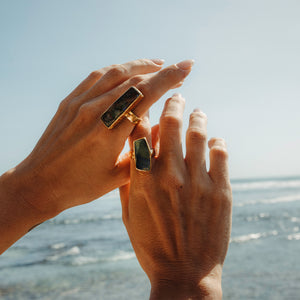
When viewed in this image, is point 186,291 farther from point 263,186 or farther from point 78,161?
point 263,186

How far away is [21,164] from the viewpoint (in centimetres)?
192

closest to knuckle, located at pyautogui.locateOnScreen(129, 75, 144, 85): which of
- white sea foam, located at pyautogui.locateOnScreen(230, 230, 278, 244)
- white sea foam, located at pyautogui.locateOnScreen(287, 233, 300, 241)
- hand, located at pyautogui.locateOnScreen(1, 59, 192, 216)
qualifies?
hand, located at pyautogui.locateOnScreen(1, 59, 192, 216)

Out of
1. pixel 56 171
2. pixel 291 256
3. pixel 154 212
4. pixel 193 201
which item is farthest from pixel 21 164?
pixel 291 256

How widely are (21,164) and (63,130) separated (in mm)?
327

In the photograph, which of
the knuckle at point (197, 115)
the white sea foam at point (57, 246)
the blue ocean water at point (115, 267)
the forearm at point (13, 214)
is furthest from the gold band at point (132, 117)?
the white sea foam at point (57, 246)

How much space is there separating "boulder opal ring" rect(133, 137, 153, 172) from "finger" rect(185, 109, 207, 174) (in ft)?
0.68

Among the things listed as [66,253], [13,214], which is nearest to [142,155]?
[13,214]

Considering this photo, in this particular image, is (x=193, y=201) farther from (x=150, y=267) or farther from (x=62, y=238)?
(x=62, y=238)

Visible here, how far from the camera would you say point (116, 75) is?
1.93 meters

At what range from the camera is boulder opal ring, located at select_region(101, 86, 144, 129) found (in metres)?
1.68

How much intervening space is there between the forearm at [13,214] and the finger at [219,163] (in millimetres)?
1019

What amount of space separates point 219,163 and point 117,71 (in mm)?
846

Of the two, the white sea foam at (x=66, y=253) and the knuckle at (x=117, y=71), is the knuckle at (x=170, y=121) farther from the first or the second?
the white sea foam at (x=66, y=253)

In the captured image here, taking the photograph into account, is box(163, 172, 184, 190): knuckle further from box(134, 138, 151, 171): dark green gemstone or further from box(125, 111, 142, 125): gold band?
box(125, 111, 142, 125): gold band
